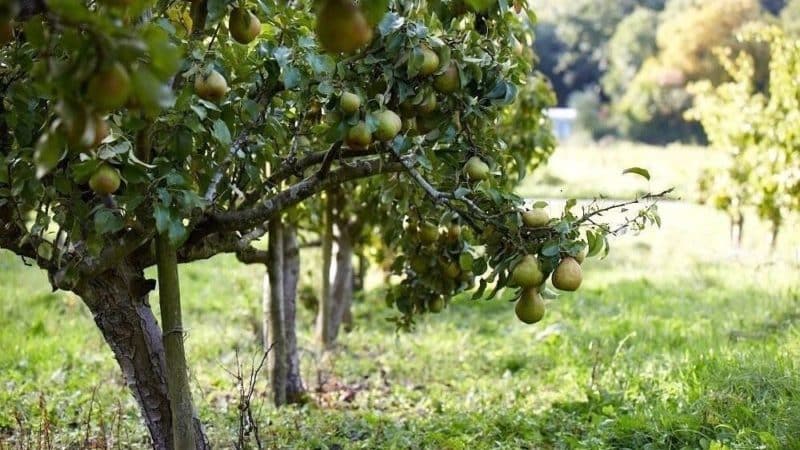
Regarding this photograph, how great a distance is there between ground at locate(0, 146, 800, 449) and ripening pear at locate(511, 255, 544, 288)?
1031 millimetres

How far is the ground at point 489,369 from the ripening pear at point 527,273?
1.03 m

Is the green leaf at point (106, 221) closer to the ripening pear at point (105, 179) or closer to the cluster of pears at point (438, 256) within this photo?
the ripening pear at point (105, 179)

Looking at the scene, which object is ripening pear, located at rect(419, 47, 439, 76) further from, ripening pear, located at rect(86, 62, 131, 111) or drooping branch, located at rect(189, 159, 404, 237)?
ripening pear, located at rect(86, 62, 131, 111)

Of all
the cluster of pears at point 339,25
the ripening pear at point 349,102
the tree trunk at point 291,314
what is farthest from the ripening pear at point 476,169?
the tree trunk at point 291,314

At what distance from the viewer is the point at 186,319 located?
7.07 metres

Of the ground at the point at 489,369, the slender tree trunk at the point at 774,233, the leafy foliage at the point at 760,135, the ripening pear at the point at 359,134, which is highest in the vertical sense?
the leafy foliage at the point at 760,135

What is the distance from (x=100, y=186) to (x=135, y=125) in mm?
168

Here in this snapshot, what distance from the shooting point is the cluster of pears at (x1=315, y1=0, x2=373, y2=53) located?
4.36 ft

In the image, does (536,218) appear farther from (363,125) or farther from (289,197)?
(289,197)

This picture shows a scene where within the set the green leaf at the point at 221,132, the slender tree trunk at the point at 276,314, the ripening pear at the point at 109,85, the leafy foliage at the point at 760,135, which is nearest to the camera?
the ripening pear at the point at 109,85

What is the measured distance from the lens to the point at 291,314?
461cm

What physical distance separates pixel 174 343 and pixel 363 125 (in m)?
0.84

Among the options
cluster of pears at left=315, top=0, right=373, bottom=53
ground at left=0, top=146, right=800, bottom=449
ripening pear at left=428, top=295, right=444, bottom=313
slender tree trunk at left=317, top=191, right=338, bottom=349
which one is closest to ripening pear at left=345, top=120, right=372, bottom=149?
cluster of pears at left=315, top=0, right=373, bottom=53

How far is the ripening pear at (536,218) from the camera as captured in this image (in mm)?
2418
